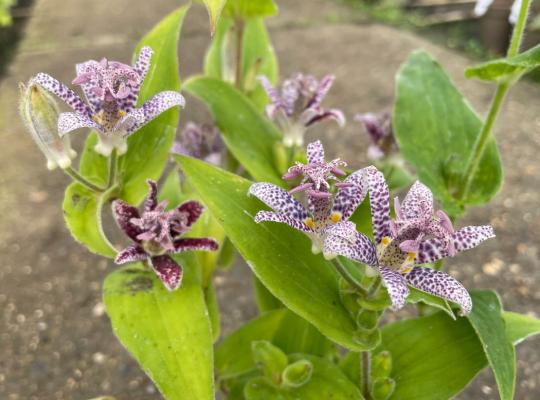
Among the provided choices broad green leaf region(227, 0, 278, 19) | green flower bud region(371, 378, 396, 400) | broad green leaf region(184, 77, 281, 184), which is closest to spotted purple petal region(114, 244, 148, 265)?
broad green leaf region(184, 77, 281, 184)

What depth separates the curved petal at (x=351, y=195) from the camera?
1.89ft

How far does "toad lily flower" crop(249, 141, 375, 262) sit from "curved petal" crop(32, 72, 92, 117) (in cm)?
24

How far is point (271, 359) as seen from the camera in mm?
717

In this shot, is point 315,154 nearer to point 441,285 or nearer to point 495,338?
point 441,285

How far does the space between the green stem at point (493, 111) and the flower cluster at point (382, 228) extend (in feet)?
0.80

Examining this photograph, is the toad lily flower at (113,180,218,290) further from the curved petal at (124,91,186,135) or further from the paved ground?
the paved ground

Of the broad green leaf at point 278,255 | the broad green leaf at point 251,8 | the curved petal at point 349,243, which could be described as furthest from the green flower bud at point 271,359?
the broad green leaf at point 251,8

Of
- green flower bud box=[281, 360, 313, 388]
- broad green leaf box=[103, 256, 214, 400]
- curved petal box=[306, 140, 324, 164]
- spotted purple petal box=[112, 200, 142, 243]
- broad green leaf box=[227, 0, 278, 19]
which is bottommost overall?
green flower bud box=[281, 360, 313, 388]

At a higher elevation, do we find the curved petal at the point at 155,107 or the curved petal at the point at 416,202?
the curved petal at the point at 155,107

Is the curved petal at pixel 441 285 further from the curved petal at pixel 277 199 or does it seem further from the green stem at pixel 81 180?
the green stem at pixel 81 180

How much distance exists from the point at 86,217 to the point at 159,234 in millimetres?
108

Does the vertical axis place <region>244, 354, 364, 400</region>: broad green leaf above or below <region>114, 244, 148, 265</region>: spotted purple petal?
below

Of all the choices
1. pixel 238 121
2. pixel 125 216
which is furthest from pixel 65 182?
pixel 125 216

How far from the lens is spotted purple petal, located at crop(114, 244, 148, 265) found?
64cm
